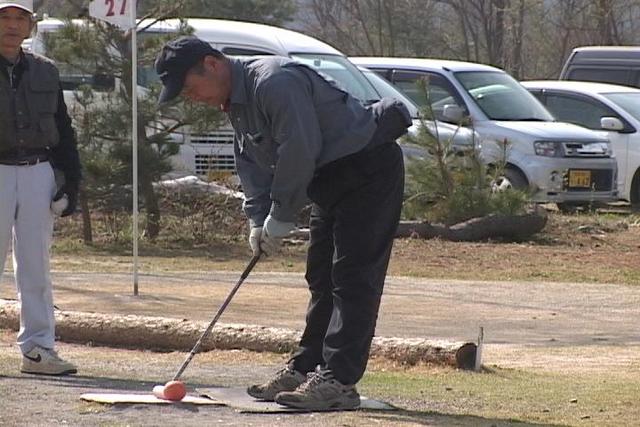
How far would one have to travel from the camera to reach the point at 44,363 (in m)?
7.93

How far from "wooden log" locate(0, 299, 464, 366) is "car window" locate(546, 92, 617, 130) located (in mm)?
12287

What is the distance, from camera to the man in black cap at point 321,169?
655 centimetres

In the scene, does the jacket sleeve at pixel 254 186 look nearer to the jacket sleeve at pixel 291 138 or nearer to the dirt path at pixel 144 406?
the jacket sleeve at pixel 291 138

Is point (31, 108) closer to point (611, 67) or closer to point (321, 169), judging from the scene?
point (321, 169)

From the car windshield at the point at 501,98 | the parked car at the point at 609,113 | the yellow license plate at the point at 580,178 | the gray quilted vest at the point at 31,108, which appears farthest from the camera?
the parked car at the point at 609,113

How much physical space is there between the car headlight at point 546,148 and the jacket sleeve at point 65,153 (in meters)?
11.6

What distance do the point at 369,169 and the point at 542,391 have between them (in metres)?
1.75

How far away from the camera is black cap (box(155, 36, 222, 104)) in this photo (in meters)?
6.56

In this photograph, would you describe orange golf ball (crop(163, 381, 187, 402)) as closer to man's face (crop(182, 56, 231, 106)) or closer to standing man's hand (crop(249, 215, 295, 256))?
standing man's hand (crop(249, 215, 295, 256))

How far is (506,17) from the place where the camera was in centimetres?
3769

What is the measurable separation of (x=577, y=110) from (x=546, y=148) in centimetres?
273

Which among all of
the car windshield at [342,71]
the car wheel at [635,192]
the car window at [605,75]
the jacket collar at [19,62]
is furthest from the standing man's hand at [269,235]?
the car window at [605,75]

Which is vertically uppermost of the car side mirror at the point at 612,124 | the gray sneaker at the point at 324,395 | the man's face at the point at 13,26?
the man's face at the point at 13,26

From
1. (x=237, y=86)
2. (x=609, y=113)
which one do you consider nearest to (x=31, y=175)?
(x=237, y=86)
